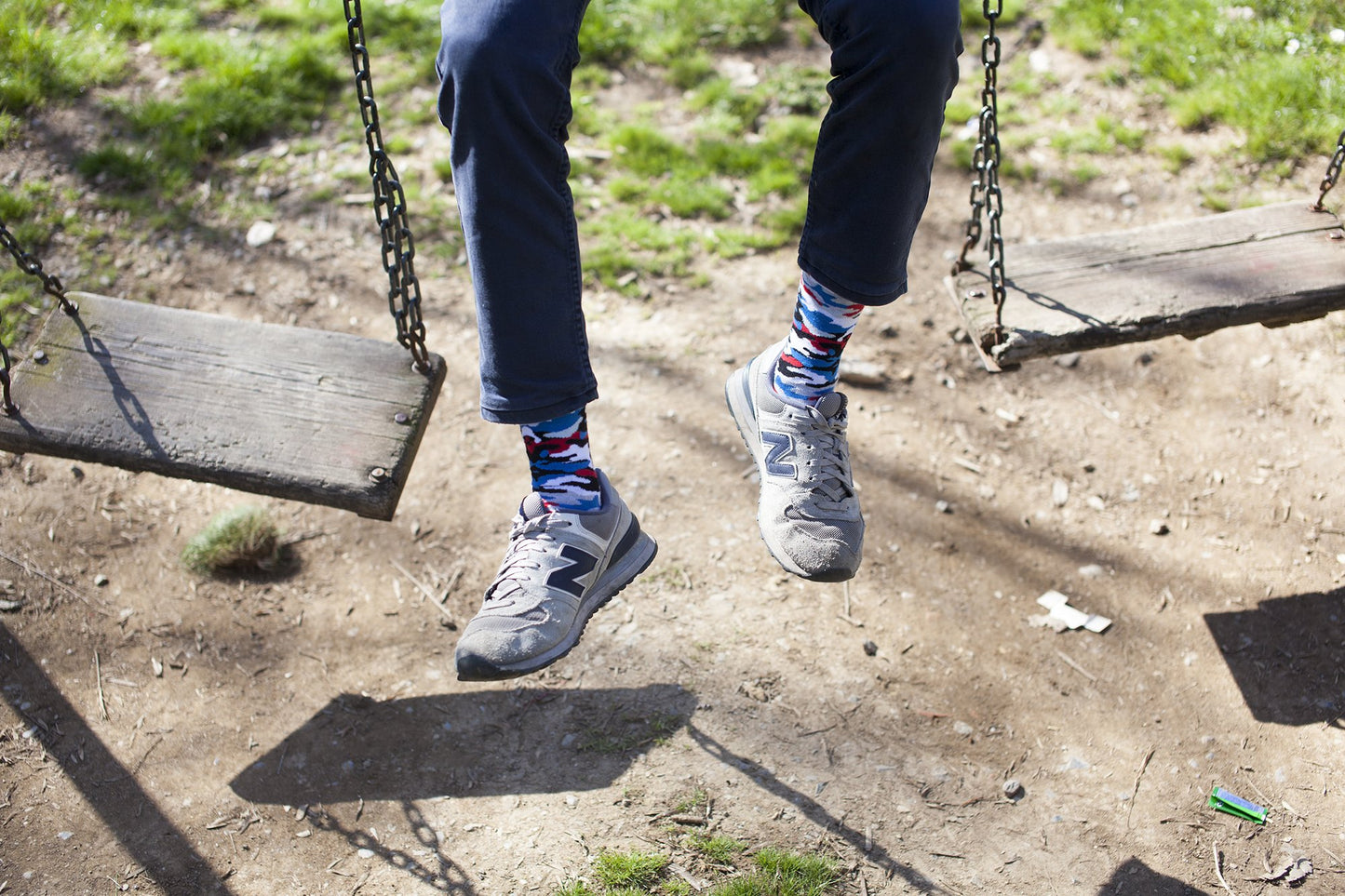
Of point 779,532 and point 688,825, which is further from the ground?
point 779,532

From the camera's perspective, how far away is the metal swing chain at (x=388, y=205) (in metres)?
1.83

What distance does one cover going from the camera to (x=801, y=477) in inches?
76.4

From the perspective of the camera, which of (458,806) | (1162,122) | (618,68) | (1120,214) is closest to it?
(458,806)

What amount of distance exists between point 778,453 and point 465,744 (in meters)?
1.04

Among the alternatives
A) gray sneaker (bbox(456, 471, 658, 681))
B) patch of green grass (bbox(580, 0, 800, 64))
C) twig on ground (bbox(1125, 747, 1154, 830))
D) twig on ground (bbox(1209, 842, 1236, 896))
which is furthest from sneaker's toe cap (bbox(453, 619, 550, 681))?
patch of green grass (bbox(580, 0, 800, 64))

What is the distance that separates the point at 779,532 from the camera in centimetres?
188

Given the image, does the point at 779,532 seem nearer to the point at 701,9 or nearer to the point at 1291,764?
the point at 1291,764

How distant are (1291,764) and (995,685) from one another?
0.64m

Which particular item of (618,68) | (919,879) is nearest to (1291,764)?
(919,879)

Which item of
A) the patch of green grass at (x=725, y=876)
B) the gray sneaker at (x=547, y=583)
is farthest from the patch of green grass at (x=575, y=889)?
the gray sneaker at (x=547, y=583)

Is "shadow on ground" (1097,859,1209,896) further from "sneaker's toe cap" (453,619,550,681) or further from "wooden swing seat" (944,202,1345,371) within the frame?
"sneaker's toe cap" (453,619,550,681)

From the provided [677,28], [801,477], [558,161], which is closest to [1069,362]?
[801,477]

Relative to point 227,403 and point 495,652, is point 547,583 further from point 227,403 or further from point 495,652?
point 227,403

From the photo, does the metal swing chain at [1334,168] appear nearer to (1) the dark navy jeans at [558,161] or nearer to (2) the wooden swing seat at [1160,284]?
(2) the wooden swing seat at [1160,284]
